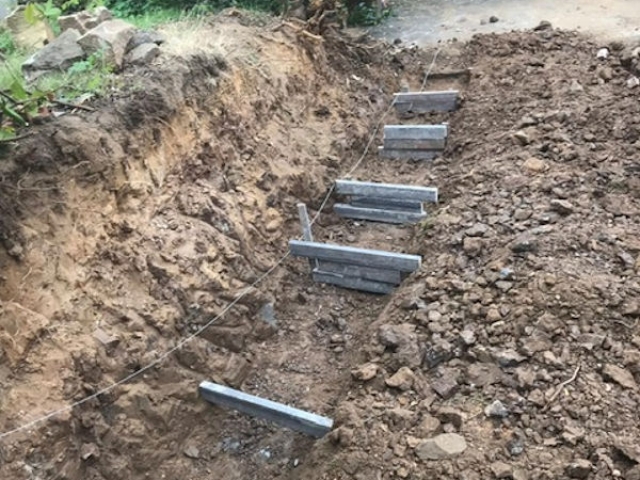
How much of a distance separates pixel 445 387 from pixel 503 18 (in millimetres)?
5477

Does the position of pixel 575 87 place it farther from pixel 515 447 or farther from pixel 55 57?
pixel 55 57

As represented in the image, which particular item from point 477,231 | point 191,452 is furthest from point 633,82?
point 191,452

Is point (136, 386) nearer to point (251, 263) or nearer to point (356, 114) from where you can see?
point (251, 263)

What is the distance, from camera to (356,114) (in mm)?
6246

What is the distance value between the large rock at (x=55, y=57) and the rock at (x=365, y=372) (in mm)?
3084

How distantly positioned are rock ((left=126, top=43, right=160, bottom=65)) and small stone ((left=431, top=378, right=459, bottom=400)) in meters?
3.25

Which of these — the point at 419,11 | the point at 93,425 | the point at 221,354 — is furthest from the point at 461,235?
the point at 419,11

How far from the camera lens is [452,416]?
3268 millimetres

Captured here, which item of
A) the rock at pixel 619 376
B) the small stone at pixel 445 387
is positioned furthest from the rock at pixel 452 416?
the rock at pixel 619 376

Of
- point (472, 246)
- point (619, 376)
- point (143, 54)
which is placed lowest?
point (472, 246)

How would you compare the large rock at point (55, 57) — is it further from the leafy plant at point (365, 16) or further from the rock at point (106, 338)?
the leafy plant at point (365, 16)

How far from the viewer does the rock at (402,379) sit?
355cm

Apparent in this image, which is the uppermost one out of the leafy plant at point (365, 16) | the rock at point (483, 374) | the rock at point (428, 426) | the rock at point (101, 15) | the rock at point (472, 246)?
A: the rock at point (101, 15)

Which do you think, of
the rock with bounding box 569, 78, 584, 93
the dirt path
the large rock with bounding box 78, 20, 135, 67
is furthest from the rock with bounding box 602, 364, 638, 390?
the dirt path
